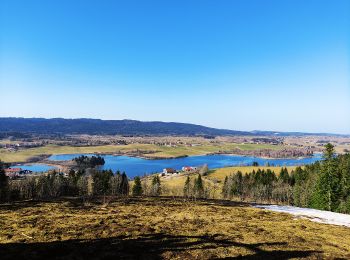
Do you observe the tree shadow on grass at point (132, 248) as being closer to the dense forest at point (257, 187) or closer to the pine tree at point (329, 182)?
the dense forest at point (257, 187)

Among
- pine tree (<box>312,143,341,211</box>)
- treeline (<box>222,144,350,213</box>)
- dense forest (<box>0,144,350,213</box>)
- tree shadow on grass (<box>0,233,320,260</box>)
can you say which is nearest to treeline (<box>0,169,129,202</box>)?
→ dense forest (<box>0,144,350,213</box>)

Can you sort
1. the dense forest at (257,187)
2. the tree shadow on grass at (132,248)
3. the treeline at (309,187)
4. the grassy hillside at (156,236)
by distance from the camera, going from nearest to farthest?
the tree shadow on grass at (132,248)
the grassy hillside at (156,236)
the treeline at (309,187)
the dense forest at (257,187)

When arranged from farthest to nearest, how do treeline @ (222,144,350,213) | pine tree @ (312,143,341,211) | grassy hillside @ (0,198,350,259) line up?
treeline @ (222,144,350,213) → pine tree @ (312,143,341,211) → grassy hillside @ (0,198,350,259)

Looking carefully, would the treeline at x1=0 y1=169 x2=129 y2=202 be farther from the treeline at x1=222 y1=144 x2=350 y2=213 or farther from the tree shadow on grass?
the tree shadow on grass

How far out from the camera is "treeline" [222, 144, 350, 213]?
51.4m

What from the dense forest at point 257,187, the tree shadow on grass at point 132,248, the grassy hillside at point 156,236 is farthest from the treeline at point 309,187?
the tree shadow on grass at point 132,248

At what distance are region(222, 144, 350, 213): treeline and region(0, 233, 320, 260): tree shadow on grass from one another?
40001mm

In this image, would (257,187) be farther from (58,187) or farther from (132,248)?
(132,248)

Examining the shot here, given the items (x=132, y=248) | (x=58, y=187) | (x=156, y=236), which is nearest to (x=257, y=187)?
(x=58, y=187)

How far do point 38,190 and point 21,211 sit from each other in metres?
52.3

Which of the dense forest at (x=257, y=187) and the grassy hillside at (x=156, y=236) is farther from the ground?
the grassy hillside at (x=156, y=236)

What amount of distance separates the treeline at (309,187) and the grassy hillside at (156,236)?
30195 mm

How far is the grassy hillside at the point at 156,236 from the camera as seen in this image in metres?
14.6

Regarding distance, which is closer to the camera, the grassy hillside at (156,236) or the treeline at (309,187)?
the grassy hillside at (156,236)
